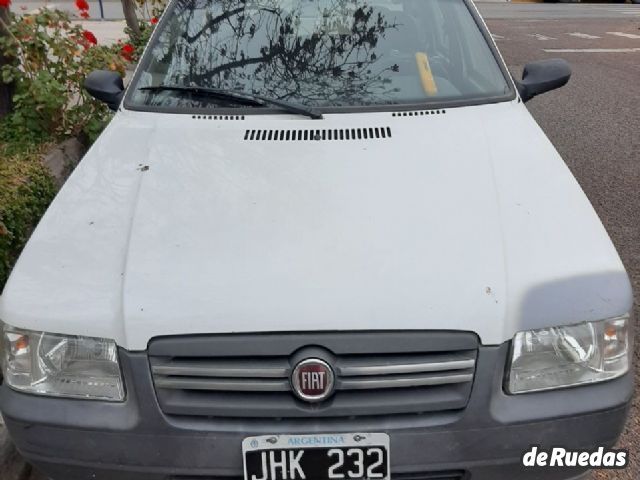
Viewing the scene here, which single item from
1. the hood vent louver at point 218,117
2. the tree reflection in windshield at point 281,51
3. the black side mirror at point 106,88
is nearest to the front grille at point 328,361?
the hood vent louver at point 218,117

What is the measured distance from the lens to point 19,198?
366 cm

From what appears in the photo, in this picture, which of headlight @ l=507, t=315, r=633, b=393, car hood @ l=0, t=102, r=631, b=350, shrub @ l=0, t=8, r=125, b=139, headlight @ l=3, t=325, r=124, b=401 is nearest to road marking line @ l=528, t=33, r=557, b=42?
shrub @ l=0, t=8, r=125, b=139

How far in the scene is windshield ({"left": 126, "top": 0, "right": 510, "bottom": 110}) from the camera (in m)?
3.02

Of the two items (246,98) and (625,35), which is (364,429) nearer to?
(246,98)

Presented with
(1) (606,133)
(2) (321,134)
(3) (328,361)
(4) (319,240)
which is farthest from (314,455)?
(1) (606,133)

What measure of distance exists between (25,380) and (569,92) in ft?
26.8

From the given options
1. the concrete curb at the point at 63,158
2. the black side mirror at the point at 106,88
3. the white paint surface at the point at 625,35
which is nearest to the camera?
the black side mirror at the point at 106,88

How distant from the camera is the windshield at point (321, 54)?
3020 mm

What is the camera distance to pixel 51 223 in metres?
2.33

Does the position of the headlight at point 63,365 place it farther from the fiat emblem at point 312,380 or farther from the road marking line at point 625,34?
the road marking line at point 625,34

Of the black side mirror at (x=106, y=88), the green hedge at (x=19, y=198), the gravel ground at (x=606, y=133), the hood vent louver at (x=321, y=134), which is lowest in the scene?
the gravel ground at (x=606, y=133)

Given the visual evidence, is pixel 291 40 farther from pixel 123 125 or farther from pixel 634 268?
pixel 634 268

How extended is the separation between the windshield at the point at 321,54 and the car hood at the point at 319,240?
301 millimetres

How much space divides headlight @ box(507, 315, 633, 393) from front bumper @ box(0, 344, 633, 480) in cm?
3
